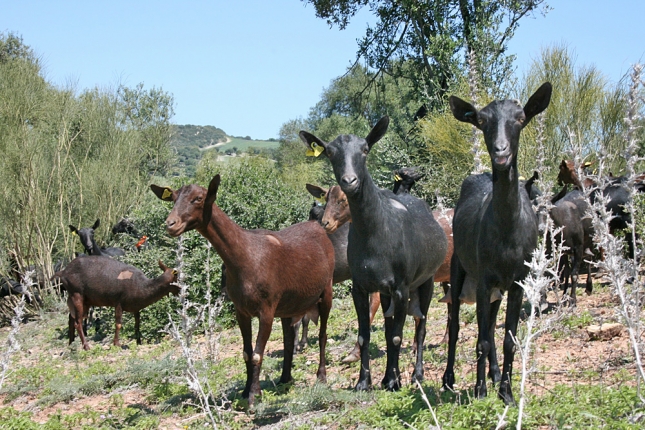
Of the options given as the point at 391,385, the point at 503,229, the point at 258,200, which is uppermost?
the point at 258,200

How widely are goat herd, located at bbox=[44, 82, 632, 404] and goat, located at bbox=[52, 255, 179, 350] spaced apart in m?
5.04

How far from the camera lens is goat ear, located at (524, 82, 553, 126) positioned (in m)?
5.43

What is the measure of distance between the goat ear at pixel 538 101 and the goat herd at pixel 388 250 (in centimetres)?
1

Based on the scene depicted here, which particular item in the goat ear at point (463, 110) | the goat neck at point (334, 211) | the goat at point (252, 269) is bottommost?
the goat at point (252, 269)

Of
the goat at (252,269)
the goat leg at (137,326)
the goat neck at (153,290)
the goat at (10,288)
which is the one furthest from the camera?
the goat at (10,288)

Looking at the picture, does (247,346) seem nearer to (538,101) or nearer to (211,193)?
(211,193)

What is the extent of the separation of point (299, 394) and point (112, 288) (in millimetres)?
7366

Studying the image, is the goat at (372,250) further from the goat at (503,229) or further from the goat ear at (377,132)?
the goat at (503,229)

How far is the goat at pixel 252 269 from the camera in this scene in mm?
6824

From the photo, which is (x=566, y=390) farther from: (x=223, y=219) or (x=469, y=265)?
(x=223, y=219)

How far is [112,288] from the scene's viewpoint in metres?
12.9

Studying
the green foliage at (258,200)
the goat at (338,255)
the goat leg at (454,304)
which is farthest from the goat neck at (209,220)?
the green foliage at (258,200)

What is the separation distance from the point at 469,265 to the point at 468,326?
13.9 ft

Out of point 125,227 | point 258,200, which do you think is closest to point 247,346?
point 258,200
